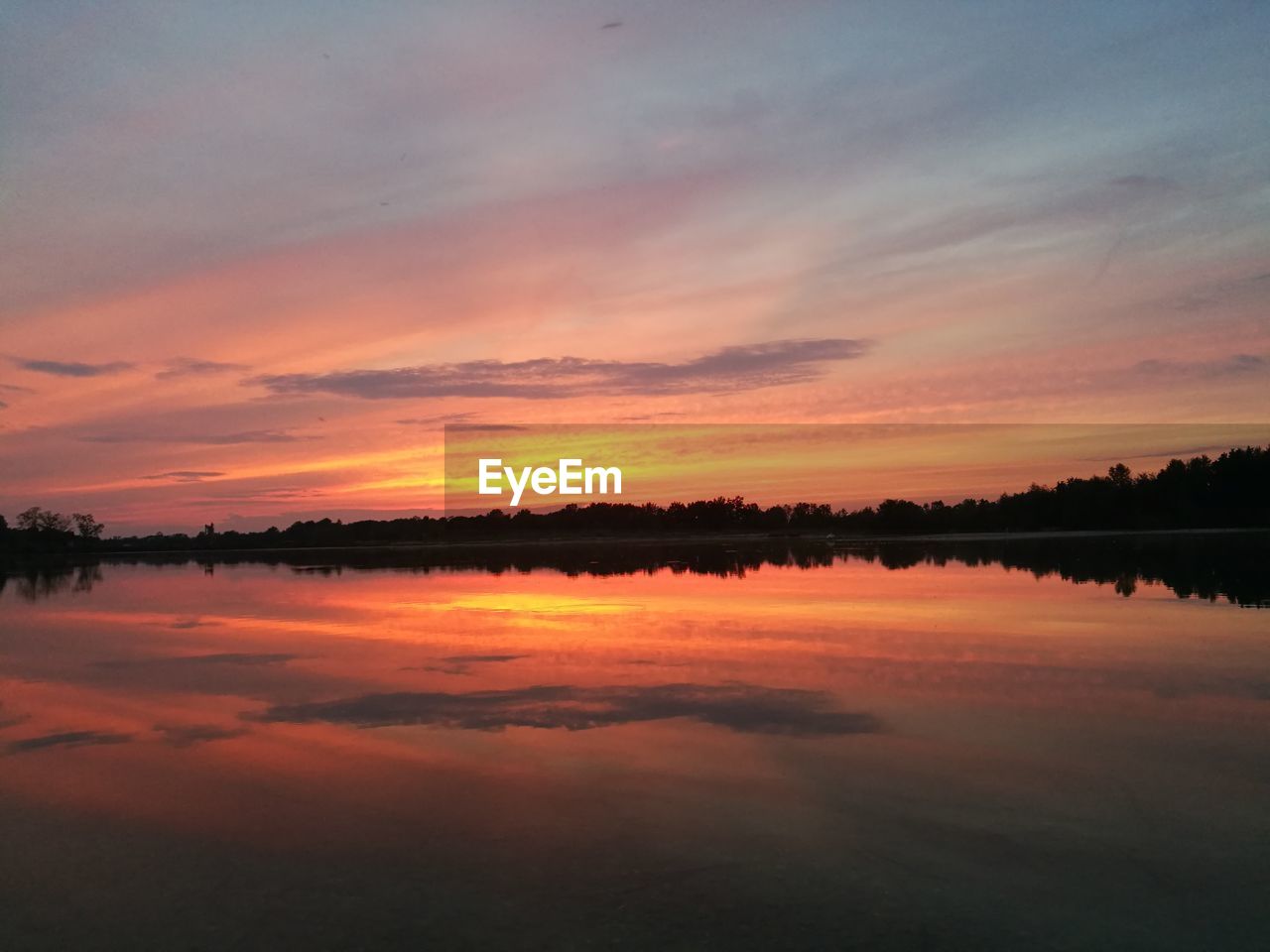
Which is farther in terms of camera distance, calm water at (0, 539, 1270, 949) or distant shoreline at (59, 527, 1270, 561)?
distant shoreline at (59, 527, 1270, 561)

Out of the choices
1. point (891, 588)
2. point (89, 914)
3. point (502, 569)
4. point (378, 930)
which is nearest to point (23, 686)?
point (89, 914)

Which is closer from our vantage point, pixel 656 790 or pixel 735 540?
pixel 656 790

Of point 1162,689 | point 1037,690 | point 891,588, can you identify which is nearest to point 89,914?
point 1037,690

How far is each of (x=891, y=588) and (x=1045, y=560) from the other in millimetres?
21906

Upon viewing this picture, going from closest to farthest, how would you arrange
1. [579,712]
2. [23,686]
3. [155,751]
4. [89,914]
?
1. [89,914]
2. [155,751]
3. [579,712]
4. [23,686]

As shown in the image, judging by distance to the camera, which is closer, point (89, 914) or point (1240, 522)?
point (89, 914)

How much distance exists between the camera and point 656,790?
9188mm

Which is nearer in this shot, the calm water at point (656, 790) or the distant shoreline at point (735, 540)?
the calm water at point (656, 790)

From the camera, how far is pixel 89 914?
6781 mm

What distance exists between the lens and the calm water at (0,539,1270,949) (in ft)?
21.2

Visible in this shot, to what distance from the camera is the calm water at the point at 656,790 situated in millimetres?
6449

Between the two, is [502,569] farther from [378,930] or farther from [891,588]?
[378,930]

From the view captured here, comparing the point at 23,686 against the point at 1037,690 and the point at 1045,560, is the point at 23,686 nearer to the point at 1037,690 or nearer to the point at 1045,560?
the point at 1037,690

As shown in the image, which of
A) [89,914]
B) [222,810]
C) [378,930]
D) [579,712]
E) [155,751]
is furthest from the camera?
[579,712]
